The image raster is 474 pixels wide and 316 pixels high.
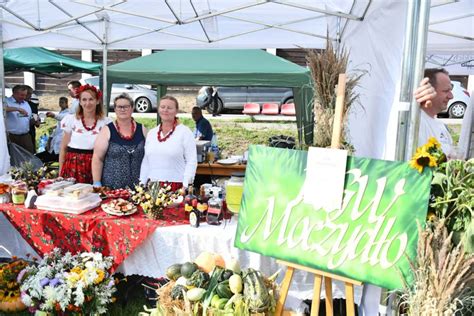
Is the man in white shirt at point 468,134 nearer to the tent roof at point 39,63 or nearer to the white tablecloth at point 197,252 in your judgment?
the white tablecloth at point 197,252

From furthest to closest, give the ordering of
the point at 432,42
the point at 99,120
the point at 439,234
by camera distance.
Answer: the point at 432,42
the point at 99,120
the point at 439,234

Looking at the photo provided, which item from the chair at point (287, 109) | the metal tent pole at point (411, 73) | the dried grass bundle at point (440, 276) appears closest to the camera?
the dried grass bundle at point (440, 276)

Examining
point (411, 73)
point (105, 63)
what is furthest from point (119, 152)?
point (105, 63)

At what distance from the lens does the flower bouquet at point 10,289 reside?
8.82ft

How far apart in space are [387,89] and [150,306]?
200 centimetres

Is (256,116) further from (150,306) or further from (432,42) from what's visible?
(150,306)

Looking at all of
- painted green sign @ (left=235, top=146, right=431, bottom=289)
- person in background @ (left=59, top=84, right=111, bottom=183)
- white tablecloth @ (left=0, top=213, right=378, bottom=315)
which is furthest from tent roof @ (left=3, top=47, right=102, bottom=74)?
painted green sign @ (left=235, top=146, right=431, bottom=289)

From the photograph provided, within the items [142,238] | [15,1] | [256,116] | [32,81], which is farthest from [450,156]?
[32,81]

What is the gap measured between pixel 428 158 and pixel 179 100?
12.1m

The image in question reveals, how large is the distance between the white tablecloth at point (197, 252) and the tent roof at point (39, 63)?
209 inches

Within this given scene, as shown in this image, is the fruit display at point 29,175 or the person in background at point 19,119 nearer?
the fruit display at point 29,175

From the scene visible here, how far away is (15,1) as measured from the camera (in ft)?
13.4

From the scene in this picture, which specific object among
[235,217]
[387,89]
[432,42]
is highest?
[432,42]

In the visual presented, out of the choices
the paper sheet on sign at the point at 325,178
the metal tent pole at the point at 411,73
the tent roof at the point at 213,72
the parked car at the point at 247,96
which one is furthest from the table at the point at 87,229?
the parked car at the point at 247,96
